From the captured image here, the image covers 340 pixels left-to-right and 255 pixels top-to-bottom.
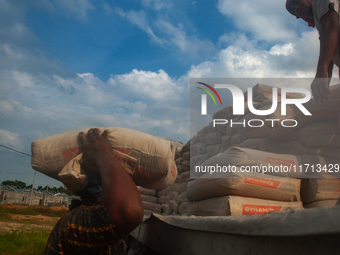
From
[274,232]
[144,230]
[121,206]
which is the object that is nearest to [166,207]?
[144,230]

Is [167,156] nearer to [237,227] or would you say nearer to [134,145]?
[134,145]

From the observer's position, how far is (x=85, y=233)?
80 centimetres

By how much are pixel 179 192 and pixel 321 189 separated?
Result: 177 centimetres

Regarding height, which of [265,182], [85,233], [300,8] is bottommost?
[85,233]

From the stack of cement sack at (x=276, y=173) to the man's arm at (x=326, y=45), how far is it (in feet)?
2.12

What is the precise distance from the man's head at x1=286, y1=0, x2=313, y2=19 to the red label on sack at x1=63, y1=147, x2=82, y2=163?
1.58 meters

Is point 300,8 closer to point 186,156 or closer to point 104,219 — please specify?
point 104,219

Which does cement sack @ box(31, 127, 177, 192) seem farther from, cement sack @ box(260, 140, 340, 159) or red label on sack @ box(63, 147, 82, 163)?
cement sack @ box(260, 140, 340, 159)

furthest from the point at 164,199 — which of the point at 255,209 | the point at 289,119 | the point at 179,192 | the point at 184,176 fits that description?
the point at 289,119

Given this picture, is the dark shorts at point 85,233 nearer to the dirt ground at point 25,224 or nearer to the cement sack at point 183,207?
the cement sack at point 183,207

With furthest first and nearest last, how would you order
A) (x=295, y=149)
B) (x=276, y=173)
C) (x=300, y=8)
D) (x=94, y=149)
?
(x=295, y=149)
(x=276, y=173)
(x=300, y=8)
(x=94, y=149)

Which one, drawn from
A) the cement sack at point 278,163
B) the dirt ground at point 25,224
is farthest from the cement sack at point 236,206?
the dirt ground at point 25,224

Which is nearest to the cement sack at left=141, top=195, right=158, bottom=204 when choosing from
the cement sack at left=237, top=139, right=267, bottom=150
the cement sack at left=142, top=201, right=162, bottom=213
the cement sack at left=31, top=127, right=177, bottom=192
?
the cement sack at left=142, top=201, right=162, bottom=213

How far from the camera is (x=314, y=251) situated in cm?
47
